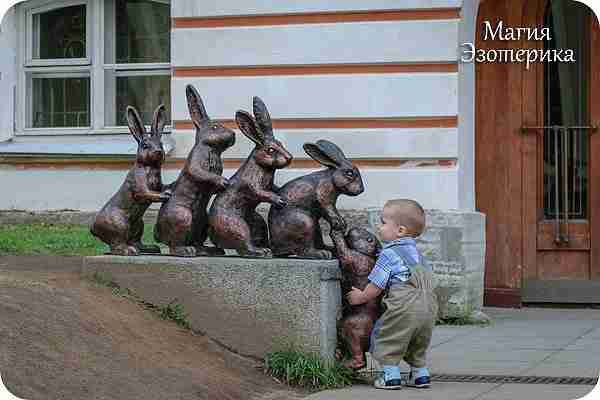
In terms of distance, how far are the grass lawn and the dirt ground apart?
1.88 m

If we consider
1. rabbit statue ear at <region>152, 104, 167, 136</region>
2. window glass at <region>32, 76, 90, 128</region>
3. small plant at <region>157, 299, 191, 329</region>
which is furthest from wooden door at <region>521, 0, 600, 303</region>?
small plant at <region>157, 299, 191, 329</region>

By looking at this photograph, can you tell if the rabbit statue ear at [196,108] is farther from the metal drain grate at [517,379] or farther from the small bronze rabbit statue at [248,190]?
the metal drain grate at [517,379]

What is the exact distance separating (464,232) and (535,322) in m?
1.05

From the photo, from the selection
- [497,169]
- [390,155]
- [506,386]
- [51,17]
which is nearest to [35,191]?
[51,17]

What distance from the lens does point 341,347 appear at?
24.8 ft

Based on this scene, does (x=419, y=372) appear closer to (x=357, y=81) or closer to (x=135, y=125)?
(x=135, y=125)

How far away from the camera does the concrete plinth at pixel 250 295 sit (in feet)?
24.3

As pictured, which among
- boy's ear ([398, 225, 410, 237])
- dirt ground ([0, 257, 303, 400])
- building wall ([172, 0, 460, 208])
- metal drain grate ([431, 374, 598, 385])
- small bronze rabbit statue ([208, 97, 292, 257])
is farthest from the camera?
building wall ([172, 0, 460, 208])

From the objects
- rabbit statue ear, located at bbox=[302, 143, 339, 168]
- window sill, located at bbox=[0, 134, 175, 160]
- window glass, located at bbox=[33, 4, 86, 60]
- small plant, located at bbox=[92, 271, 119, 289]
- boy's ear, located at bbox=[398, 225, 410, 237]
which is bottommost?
small plant, located at bbox=[92, 271, 119, 289]

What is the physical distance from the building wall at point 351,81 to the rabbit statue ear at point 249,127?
11.5ft

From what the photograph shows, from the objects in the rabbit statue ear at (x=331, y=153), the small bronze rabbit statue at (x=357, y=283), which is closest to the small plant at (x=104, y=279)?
the small bronze rabbit statue at (x=357, y=283)

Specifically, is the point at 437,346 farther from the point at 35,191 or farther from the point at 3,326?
the point at 35,191

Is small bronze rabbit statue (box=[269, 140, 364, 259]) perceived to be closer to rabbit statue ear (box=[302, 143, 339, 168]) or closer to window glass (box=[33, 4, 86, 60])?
rabbit statue ear (box=[302, 143, 339, 168])

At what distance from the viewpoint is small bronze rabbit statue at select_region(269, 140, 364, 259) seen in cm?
754
